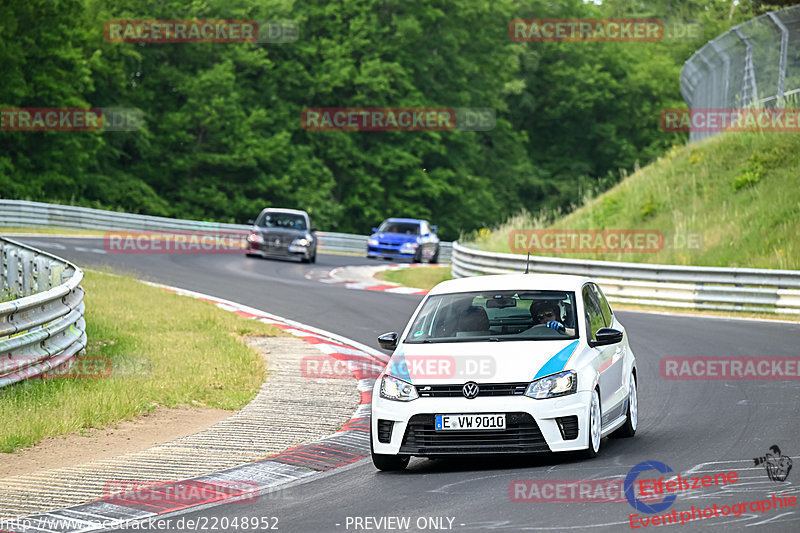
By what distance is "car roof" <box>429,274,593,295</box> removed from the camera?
33.6 feet

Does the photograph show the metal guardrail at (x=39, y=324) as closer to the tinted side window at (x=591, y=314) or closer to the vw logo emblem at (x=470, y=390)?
the vw logo emblem at (x=470, y=390)

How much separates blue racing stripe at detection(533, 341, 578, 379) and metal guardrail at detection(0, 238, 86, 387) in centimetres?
546

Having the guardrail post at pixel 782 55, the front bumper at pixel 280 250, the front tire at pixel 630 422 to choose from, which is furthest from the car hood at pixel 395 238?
the front tire at pixel 630 422

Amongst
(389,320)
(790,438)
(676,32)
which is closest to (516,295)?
(790,438)

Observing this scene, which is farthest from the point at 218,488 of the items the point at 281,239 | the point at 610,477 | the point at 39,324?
the point at 281,239

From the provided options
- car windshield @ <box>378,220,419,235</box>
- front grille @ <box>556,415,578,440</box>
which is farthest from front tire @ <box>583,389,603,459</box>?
car windshield @ <box>378,220,419,235</box>

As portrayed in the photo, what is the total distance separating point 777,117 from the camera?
2964 centimetres

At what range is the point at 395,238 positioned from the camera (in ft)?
141

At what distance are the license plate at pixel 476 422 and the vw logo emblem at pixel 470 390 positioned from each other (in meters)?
0.14

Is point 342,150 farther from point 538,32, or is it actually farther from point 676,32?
point 676,32

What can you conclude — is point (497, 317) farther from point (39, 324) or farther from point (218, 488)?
point (39, 324)

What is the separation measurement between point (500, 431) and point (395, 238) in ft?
113

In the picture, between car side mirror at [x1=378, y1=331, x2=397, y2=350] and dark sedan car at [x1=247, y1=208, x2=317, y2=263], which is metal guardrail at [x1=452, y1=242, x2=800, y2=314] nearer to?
dark sedan car at [x1=247, y1=208, x2=317, y2=263]

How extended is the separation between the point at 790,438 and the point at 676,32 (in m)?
87.4
